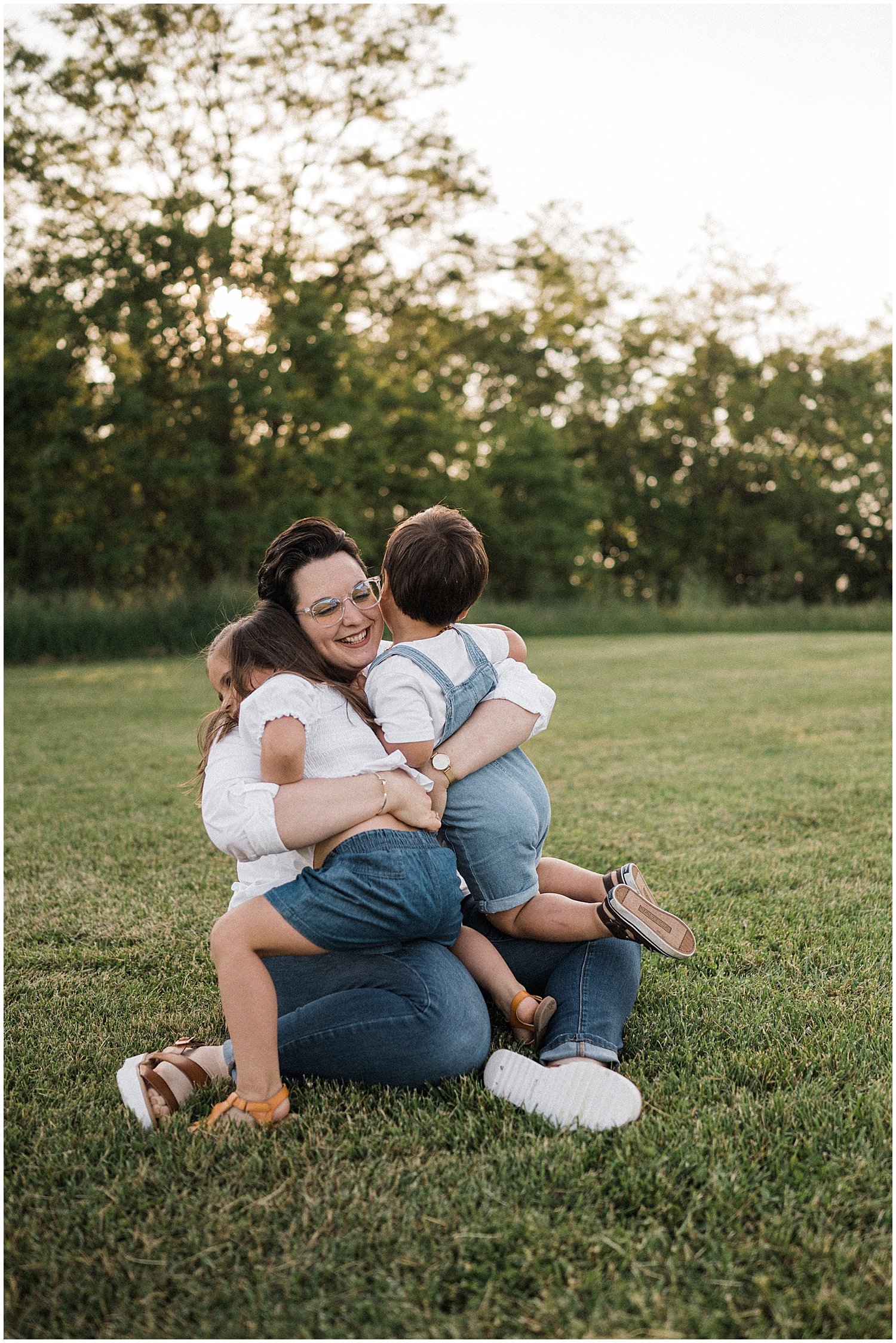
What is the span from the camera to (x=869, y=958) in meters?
2.87

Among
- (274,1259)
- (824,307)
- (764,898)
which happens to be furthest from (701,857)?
(824,307)

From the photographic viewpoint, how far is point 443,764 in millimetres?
2328

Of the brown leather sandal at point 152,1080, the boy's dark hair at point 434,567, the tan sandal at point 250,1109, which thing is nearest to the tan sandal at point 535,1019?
the tan sandal at point 250,1109

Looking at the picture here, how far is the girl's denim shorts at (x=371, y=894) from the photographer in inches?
81.0

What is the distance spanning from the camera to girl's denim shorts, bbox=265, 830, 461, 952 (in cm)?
206

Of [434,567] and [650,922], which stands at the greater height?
[434,567]

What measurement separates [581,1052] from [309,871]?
68 centimetres

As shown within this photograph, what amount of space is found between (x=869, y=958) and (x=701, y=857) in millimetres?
1126

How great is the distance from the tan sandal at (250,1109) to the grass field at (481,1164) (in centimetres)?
3

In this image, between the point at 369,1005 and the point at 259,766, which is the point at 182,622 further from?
the point at 369,1005

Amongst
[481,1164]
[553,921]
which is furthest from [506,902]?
[481,1164]

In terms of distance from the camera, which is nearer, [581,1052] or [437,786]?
[581,1052]

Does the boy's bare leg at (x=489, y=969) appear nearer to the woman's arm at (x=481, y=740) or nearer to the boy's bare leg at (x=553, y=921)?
the boy's bare leg at (x=553, y=921)

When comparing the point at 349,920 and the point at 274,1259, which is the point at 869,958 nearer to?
the point at 349,920
